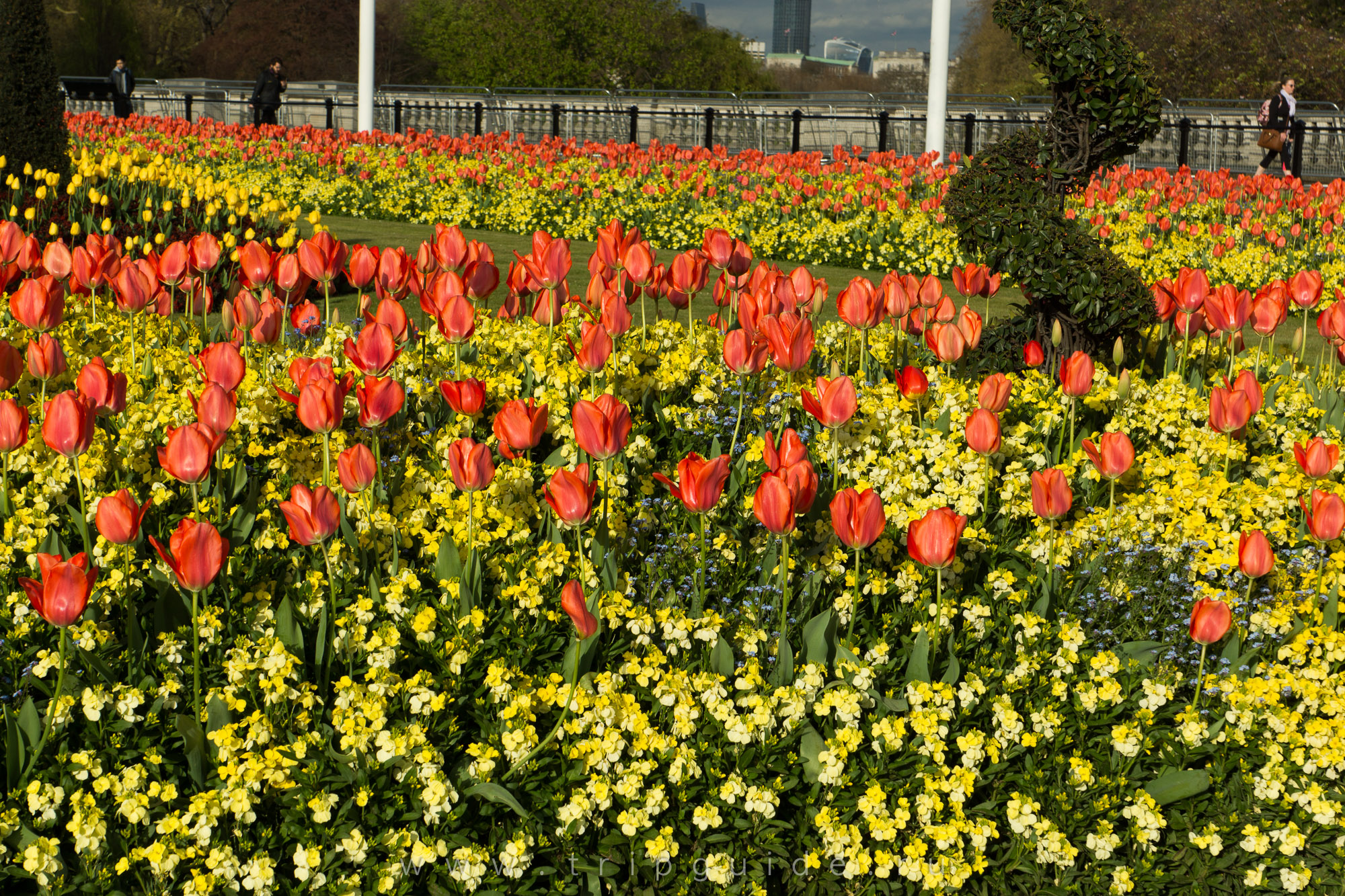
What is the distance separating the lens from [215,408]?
293 centimetres

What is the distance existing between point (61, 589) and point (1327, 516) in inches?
101

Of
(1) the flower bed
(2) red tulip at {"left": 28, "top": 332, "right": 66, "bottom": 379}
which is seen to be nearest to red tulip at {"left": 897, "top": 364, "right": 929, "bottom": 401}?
(1) the flower bed

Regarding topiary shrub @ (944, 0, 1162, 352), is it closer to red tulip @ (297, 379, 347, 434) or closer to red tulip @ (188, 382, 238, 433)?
red tulip @ (297, 379, 347, 434)

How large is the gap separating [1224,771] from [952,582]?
2.52ft

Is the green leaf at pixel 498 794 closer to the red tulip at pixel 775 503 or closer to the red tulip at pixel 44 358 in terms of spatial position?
the red tulip at pixel 775 503

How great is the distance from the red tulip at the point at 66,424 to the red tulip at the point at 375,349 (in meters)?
0.78

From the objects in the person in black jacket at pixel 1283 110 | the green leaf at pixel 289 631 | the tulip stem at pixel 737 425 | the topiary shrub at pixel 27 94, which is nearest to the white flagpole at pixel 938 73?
the person in black jacket at pixel 1283 110

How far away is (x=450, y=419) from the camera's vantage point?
4254 mm

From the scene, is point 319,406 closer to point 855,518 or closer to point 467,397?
point 467,397

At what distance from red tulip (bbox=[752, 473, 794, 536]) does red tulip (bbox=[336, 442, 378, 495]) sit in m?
0.89

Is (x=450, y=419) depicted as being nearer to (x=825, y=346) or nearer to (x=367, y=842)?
(x=825, y=346)

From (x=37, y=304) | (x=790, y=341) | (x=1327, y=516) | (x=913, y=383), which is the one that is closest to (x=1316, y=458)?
(x=1327, y=516)

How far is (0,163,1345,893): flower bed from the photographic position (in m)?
2.48

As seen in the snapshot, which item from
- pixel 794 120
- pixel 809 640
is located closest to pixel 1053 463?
pixel 809 640
